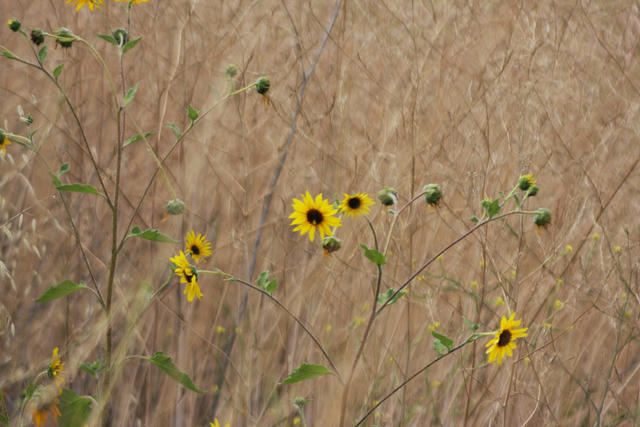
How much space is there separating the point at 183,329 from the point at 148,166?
395 millimetres

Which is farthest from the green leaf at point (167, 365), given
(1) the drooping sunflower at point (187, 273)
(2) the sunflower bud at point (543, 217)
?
(2) the sunflower bud at point (543, 217)

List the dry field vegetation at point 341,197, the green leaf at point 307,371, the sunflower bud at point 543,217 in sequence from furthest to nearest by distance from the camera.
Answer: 1. the dry field vegetation at point 341,197
2. the sunflower bud at point 543,217
3. the green leaf at point 307,371

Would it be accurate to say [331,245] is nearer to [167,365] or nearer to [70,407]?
[167,365]

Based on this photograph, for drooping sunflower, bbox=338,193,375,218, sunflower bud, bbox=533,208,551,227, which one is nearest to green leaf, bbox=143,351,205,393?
drooping sunflower, bbox=338,193,375,218

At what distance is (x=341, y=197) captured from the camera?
1.31m

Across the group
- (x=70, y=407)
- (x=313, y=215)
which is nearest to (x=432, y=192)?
(x=313, y=215)

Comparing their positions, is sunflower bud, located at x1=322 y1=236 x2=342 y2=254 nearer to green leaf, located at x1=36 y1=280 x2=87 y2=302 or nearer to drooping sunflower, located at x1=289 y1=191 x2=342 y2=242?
drooping sunflower, located at x1=289 y1=191 x2=342 y2=242

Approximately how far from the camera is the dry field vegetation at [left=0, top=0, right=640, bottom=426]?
1.26m

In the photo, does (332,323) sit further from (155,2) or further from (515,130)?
(155,2)

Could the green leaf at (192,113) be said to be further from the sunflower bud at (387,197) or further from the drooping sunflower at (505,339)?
the drooping sunflower at (505,339)

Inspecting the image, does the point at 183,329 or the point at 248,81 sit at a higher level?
the point at 248,81

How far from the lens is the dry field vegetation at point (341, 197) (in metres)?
1.26

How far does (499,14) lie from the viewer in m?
1.55

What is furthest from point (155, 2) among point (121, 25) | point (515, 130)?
point (515, 130)
